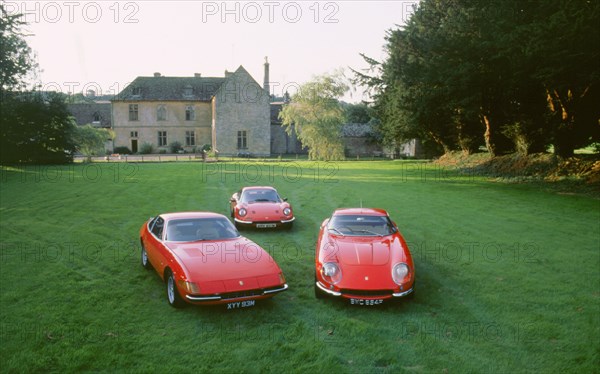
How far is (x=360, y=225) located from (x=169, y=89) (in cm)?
5710

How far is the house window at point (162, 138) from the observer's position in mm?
62875

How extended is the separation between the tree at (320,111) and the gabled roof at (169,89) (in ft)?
54.8

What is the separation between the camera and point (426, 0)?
37.4 m

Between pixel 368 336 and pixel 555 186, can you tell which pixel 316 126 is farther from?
pixel 368 336

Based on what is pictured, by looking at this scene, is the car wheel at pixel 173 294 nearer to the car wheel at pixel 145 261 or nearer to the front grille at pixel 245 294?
the front grille at pixel 245 294

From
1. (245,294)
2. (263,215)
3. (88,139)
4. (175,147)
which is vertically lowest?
(245,294)

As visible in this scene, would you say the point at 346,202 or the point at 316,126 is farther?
the point at 316,126

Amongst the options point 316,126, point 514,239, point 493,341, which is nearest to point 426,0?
point 316,126

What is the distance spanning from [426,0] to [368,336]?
35810mm

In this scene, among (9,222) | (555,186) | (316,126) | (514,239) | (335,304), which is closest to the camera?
(335,304)

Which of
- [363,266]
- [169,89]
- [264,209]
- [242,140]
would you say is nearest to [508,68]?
[264,209]

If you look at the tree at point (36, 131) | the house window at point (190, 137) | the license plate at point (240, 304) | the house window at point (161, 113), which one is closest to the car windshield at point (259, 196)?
the license plate at point (240, 304)

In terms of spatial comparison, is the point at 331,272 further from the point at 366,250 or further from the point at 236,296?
the point at 236,296

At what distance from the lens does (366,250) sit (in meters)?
9.55
